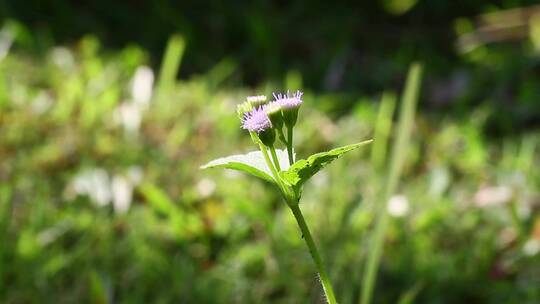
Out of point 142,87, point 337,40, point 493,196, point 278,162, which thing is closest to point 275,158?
point 278,162

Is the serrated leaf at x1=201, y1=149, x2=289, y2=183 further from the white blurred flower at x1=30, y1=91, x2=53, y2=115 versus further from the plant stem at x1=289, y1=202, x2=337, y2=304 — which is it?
the white blurred flower at x1=30, y1=91, x2=53, y2=115

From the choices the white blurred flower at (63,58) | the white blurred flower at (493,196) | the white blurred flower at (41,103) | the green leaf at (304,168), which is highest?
the white blurred flower at (63,58)

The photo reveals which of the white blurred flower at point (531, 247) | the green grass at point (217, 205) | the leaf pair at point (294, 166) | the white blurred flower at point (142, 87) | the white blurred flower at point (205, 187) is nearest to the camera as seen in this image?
the leaf pair at point (294, 166)

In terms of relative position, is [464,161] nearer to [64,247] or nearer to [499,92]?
[499,92]

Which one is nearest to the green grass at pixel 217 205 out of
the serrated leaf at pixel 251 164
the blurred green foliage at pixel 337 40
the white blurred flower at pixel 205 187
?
the white blurred flower at pixel 205 187

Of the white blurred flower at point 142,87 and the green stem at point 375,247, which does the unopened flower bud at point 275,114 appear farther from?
the white blurred flower at point 142,87

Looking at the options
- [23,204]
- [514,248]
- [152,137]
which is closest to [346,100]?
[152,137]
